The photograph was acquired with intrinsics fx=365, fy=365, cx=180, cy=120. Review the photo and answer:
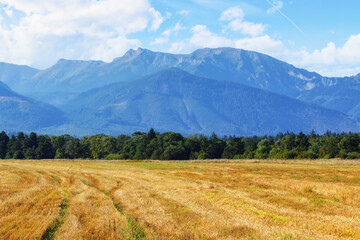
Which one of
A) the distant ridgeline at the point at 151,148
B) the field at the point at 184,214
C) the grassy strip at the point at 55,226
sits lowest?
the grassy strip at the point at 55,226

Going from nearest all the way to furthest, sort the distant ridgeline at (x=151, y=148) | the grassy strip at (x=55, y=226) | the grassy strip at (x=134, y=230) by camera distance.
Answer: the grassy strip at (x=134, y=230), the grassy strip at (x=55, y=226), the distant ridgeline at (x=151, y=148)

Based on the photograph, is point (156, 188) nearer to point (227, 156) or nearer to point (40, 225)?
point (40, 225)

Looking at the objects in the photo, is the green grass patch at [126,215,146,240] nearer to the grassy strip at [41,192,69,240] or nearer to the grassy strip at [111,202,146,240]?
the grassy strip at [111,202,146,240]

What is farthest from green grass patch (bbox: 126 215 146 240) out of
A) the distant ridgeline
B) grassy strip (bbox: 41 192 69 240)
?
the distant ridgeline

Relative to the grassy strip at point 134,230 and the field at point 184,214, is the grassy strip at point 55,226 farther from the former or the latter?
the grassy strip at point 134,230

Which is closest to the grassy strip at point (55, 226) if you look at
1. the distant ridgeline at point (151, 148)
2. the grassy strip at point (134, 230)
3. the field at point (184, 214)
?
the field at point (184, 214)

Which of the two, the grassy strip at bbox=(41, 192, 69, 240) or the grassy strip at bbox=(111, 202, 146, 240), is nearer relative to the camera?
the grassy strip at bbox=(111, 202, 146, 240)

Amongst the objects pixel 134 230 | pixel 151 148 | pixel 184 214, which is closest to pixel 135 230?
pixel 134 230

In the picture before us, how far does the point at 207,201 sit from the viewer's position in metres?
18.7

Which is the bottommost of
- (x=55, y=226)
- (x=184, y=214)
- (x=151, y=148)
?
(x=55, y=226)

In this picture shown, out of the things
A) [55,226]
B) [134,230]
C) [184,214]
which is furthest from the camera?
[184,214]

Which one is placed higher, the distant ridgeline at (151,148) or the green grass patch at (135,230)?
the distant ridgeline at (151,148)

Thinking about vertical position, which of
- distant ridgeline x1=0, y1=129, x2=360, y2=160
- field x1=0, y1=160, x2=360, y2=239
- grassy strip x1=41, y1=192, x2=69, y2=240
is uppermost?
distant ridgeline x1=0, y1=129, x2=360, y2=160

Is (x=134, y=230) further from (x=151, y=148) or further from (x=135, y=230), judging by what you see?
(x=151, y=148)
